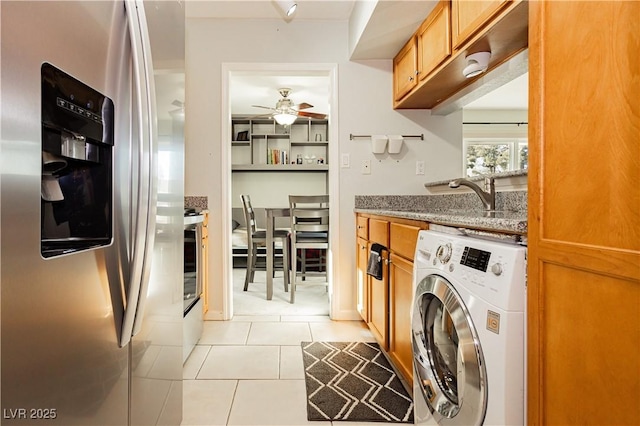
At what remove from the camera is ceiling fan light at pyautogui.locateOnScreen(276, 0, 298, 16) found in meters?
2.51

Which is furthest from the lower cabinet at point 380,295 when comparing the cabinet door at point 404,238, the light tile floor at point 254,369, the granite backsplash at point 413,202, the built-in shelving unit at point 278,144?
the built-in shelving unit at point 278,144

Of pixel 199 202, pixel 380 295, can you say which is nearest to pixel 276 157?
pixel 199 202

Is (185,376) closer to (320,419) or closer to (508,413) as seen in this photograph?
(320,419)

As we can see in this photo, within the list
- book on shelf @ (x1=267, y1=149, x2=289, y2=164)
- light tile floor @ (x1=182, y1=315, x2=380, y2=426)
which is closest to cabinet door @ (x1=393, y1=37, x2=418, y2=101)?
light tile floor @ (x1=182, y1=315, x2=380, y2=426)

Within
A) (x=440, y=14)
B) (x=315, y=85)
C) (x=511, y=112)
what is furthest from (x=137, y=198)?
(x=315, y=85)

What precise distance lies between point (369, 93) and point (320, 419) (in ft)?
7.79

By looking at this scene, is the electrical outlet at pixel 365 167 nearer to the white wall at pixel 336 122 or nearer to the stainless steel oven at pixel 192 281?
the white wall at pixel 336 122

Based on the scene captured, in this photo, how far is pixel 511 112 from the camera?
7.50 feet

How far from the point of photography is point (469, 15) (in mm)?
1704

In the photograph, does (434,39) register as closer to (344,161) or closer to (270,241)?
(344,161)

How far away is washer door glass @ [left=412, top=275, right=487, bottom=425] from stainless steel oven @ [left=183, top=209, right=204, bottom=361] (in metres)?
1.38

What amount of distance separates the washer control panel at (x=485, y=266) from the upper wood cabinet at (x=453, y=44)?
0.99 meters

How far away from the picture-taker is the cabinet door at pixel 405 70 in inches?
95.7

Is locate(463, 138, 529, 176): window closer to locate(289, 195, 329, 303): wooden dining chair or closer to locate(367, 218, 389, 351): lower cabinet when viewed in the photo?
locate(367, 218, 389, 351): lower cabinet
